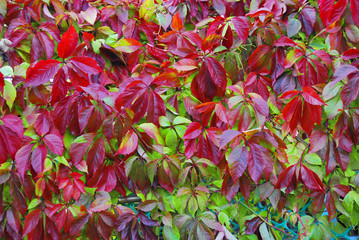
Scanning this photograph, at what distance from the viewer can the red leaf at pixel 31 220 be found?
95cm

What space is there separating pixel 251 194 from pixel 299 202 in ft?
0.56

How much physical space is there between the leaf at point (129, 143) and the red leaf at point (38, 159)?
0.25 meters

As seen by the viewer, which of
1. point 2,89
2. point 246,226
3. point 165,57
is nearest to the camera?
point 2,89

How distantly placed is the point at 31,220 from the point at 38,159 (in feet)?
0.64

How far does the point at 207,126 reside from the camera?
1.10 m

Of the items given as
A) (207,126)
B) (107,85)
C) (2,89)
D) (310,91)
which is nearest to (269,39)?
(310,91)

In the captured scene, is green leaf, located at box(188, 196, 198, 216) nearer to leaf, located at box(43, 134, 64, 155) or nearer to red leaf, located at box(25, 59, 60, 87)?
leaf, located at box(43, 134, 64, 155)

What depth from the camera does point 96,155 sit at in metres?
0.97

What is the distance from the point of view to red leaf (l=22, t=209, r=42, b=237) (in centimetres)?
95

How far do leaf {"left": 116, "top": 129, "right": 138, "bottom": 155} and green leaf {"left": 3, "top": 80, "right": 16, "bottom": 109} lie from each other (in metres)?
0.39

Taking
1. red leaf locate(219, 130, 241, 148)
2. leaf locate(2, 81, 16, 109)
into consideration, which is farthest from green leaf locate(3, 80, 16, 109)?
red leaf locate(219, 130, 241, 148)

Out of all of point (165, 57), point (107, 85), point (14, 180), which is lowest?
point (14, 180)

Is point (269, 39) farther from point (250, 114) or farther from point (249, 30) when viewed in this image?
point (250, 114)

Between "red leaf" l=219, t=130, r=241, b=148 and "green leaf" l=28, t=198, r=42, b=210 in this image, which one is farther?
"green leaf" l=28, t=198, r=42, b=210
